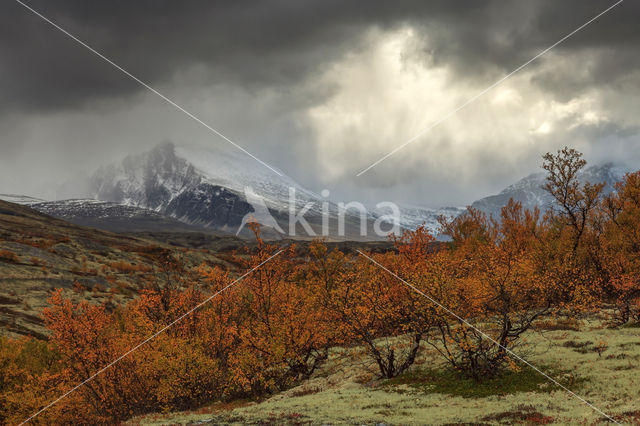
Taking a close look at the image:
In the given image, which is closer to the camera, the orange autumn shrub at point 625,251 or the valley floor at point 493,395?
the valley floor at point 493,395

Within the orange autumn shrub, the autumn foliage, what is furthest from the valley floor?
the orange autumn shrub

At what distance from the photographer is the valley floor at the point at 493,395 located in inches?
844

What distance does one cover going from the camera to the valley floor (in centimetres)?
2144

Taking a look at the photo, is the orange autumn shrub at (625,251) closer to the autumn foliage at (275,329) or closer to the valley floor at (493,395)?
the autumn foliage at (275,329)

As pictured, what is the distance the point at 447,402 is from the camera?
87.8 feet

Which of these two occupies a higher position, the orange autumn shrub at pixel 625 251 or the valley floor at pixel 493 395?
the orange autumn shrub at pixel 625 251

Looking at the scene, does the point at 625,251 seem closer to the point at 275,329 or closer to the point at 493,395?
the point at 493,395

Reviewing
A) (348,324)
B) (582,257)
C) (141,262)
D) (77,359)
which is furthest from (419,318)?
(141,262)

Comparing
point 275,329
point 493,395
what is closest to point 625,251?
point 493,395

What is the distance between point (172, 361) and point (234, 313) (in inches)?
521

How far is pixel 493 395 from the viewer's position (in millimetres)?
27047

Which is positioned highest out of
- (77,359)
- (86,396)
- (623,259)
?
(623,259)

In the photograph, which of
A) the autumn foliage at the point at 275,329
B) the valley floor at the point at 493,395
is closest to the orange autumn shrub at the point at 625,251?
the autumn foliage at the point at 275,329

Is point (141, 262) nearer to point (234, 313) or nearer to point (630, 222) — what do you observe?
point (234, 313)
